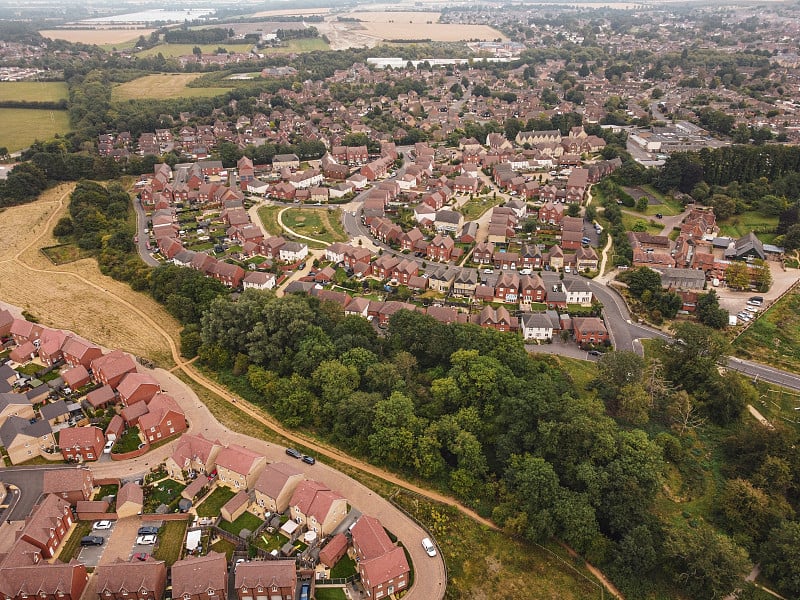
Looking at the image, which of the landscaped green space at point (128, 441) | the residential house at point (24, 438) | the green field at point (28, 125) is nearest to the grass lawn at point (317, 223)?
the landscaped green space at point (128, 441)

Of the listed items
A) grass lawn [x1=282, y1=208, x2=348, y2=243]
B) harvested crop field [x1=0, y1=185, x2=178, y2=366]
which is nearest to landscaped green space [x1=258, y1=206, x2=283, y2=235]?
grass lawn [x1=282, y1=208, x2=348, y2=243]

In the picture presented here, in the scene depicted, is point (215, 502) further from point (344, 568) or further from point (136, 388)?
point (136, 388)

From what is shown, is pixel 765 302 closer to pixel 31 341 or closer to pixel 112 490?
pixel 112 490

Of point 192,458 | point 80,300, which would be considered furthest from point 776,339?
point 80,300

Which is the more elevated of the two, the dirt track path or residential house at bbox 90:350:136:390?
residential house at bbox 90:350:136:390

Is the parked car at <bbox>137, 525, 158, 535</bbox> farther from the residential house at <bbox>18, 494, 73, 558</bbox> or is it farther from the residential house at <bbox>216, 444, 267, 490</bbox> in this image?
the residential house at <bbox>216, 444, 267, 490</bbox>

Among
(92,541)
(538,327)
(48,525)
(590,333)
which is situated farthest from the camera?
(538,327)
